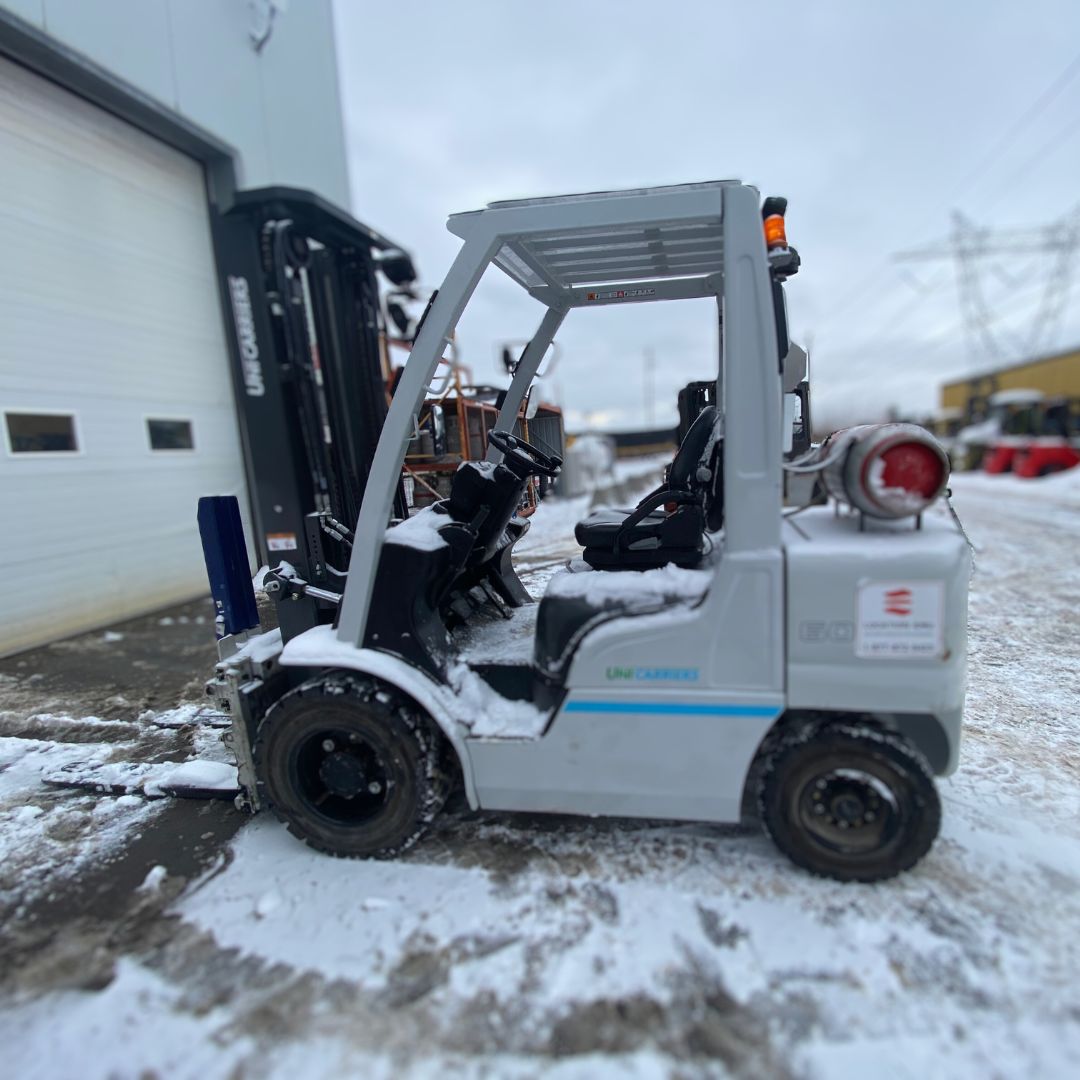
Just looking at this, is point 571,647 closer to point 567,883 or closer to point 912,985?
point 567,883

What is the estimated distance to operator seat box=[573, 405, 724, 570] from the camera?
10.4 feet

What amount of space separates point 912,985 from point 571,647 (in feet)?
4.83

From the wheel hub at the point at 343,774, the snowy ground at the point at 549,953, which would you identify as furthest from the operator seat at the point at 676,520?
the wheel hub at the point at 343,774

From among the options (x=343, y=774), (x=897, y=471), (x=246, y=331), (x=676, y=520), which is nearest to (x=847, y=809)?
(x=897, y=471)

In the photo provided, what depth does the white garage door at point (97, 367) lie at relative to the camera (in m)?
5.98

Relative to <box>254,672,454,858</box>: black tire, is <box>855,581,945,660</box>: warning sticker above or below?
above

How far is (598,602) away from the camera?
2.40 metres

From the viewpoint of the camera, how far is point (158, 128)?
706 centimetres

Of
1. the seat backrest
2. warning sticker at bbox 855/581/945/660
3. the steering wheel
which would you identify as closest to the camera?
warning sticker at bbox 855/581/945/660

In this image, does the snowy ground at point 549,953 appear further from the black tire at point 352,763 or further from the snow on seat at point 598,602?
the snow on seat at point 598,602

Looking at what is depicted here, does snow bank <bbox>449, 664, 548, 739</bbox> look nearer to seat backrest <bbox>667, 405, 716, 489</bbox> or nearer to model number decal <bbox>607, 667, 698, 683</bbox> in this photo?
model number decal <bbox>607, 667, 698, 683</bbox>

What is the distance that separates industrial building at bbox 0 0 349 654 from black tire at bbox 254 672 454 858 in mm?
5184

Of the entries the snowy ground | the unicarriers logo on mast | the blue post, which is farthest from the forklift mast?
the snowy ground

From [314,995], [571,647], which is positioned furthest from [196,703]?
[571,647]
